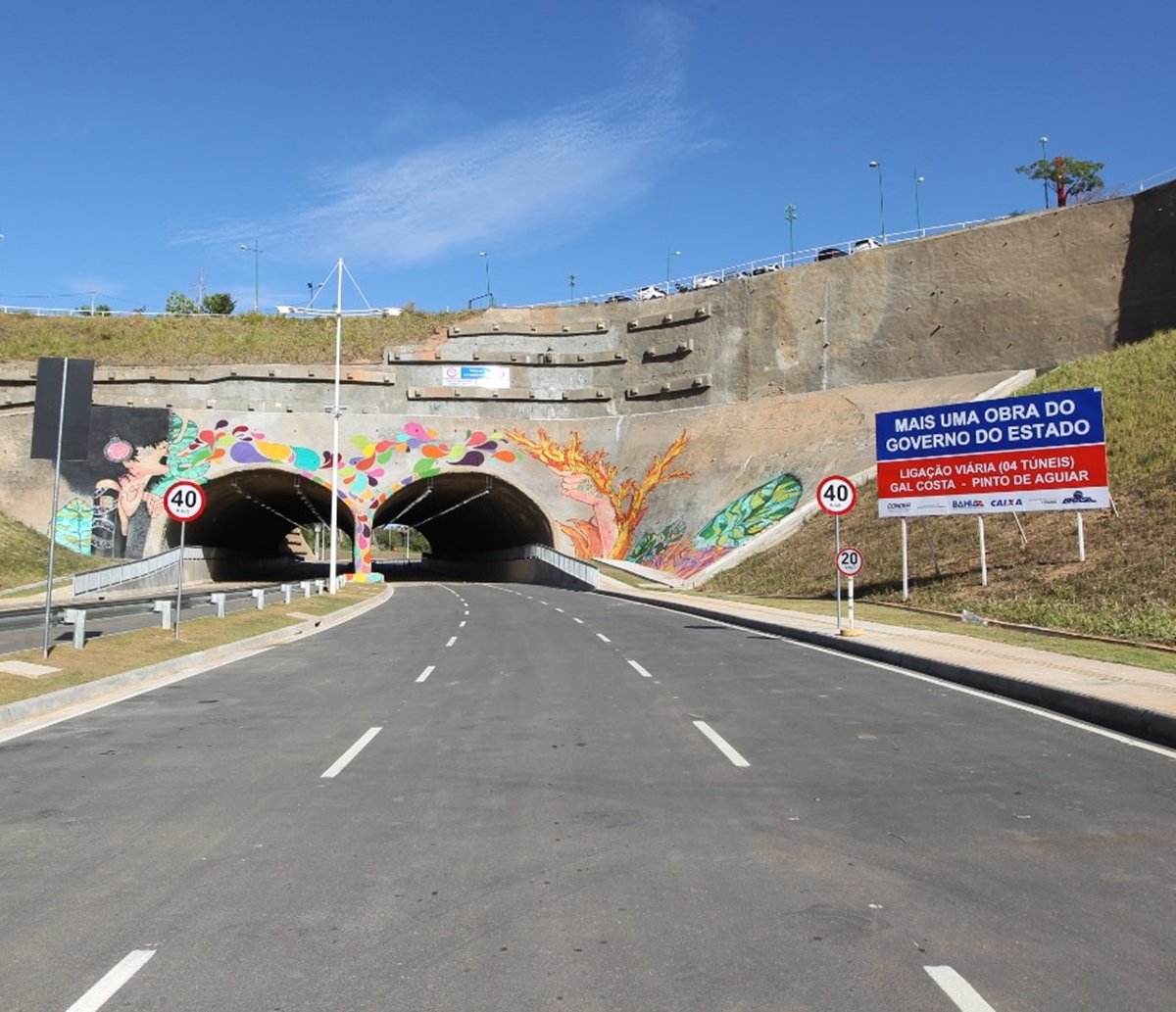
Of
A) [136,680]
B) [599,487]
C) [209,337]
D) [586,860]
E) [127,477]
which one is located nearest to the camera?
[586,860]

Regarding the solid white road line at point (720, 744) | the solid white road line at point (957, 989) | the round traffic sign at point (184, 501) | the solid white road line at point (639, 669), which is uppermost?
the round traffic sign at point (184, 501)

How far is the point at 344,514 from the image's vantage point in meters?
71.4

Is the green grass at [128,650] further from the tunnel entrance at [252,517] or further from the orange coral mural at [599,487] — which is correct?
the tunnel entrance at [252,517]

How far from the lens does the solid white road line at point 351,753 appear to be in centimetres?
815

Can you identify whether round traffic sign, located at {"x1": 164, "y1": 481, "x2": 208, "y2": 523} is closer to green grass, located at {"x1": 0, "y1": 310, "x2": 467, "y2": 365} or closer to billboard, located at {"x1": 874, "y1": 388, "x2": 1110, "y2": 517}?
billboard, located at {"x1": 874, "y1": 388, "x2": 1110, "y2": 517}

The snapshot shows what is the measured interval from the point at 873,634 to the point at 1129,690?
7634mm

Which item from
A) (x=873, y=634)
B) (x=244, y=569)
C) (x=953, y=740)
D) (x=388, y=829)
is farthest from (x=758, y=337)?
(x=388, y=829)

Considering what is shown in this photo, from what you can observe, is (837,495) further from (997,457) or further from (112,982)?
(112,982)

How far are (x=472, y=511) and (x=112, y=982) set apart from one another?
6410cm

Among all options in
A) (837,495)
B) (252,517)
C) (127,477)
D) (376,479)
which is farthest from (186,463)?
(837,495)

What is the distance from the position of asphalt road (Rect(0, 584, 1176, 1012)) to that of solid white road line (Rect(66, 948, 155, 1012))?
0.05ft

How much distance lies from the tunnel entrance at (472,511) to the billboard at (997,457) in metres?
28.5

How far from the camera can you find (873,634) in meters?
18.7

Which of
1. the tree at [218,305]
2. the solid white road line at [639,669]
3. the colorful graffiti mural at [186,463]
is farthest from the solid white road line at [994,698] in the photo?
the tree at [218,305]
